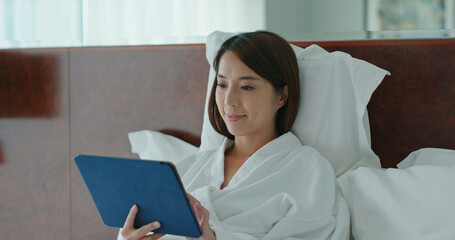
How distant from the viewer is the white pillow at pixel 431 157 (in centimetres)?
146

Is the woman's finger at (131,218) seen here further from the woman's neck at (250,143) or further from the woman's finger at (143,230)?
the woman's neck at (250,143)

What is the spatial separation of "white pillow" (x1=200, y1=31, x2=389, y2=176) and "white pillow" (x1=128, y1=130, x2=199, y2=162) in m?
0.50

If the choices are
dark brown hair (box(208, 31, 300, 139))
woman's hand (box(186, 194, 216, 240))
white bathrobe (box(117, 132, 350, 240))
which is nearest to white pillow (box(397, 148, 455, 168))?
white bathrobe (box(117, 132, 350, 240))

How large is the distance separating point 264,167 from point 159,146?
21.4 inches

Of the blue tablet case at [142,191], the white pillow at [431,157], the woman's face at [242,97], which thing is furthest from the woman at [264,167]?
the white pillow at [431,157]

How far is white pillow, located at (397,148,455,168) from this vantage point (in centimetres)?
146

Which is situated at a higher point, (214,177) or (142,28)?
(142,28)

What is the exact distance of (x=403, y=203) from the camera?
1352 millimetres

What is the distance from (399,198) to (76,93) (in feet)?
4.48

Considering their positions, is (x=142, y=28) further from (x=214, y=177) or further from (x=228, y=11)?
(x=214, y=177)

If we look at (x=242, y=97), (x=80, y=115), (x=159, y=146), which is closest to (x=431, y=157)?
Result: (x=242, y=97)

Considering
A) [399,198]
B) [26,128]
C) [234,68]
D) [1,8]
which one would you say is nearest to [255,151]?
[234,68]

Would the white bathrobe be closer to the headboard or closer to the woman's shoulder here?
the woman's shoulder

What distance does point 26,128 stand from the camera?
2.28 m
